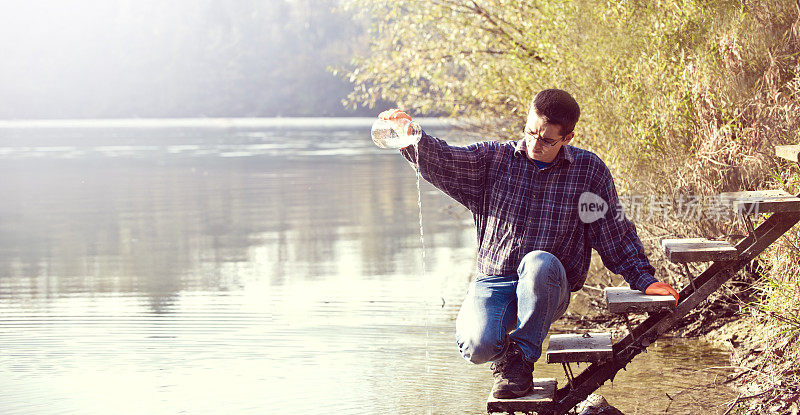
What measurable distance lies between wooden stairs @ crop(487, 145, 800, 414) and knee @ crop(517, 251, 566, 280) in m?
0.34

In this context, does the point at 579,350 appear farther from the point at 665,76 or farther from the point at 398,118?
the point at 665,76

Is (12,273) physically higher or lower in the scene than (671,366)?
higher

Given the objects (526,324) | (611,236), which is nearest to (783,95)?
(611,236)

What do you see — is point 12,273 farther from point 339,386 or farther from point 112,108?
point 112,108

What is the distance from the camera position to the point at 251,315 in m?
9.02

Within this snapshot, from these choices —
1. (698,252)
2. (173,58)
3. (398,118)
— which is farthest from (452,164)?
(173,58)

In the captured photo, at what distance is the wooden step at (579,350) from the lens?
16.7ft

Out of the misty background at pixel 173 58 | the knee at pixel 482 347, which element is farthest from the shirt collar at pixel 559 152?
the misty background at pixel 173 58

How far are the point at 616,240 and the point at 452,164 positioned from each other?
0.85 meters

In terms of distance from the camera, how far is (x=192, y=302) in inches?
380

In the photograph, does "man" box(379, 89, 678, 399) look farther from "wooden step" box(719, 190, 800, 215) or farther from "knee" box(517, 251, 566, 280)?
"wooden step" box(719, 190, 800, 215)

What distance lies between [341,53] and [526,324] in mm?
100226

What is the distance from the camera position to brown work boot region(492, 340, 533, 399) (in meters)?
4.88

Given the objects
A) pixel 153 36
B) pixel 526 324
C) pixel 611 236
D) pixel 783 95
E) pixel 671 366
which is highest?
pixel 153 36
